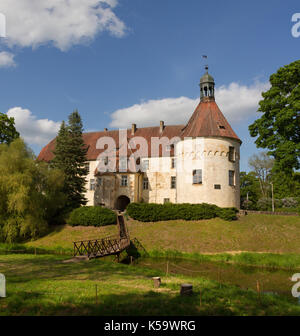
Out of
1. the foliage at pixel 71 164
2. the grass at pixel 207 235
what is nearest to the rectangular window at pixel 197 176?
the grass at pixel 207 235

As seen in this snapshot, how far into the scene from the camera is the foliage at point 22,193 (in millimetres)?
25125

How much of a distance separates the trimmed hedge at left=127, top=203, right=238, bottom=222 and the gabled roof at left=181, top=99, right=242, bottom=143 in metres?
8.14

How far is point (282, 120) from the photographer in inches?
875

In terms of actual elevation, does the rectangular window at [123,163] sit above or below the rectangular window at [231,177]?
above

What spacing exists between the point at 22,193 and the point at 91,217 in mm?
6984

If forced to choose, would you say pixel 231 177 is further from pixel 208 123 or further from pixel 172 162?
pixel 172 162

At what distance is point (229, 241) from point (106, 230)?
38.2ft

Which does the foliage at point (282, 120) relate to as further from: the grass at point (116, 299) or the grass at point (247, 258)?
the grass at point (116, 299)

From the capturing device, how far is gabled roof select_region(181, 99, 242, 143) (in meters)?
31.3

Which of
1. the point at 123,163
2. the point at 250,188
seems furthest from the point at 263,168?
the point at 123,163

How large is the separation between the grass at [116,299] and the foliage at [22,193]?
1308 cm

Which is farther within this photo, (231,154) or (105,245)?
(231,154)

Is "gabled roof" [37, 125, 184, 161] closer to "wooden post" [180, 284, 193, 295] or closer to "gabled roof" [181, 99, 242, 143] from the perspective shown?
"gabled roof" [181, 99, 242, 143]
